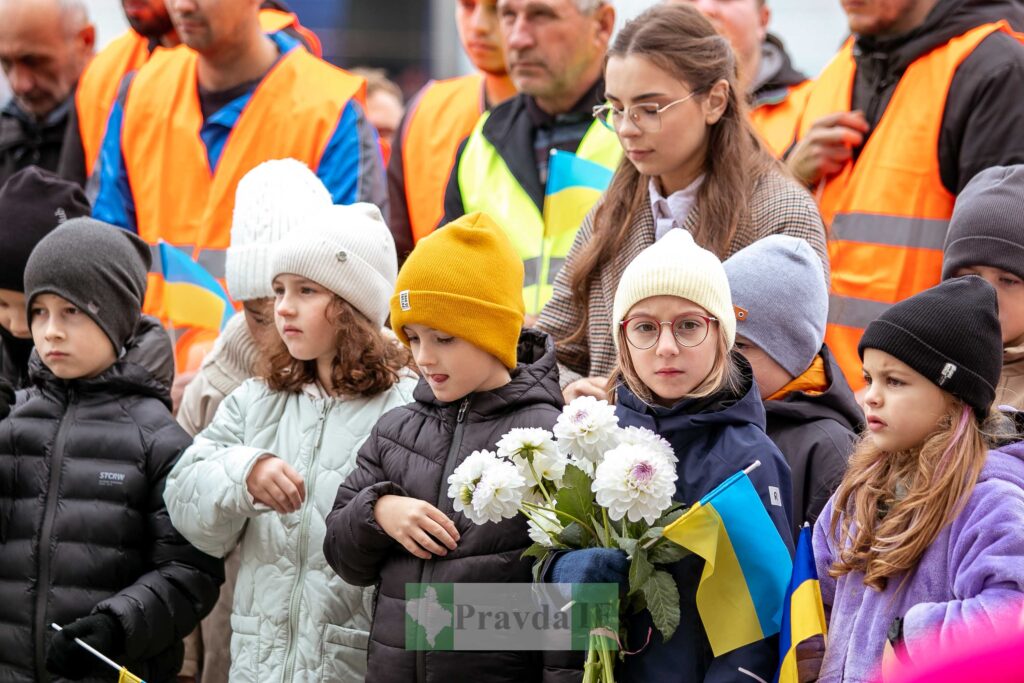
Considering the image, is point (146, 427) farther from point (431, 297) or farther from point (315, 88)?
point (315, 88)

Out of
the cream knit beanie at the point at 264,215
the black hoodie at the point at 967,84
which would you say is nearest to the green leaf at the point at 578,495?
the cream knit beanie at the point at 264,215

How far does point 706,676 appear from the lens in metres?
3.32

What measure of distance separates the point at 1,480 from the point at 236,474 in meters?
0.83

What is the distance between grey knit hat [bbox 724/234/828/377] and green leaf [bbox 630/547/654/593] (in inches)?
36.8

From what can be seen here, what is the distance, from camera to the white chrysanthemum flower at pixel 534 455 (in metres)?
3.43

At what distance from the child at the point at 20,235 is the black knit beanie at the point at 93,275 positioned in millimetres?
374

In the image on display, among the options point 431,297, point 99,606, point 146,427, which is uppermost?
point 431,297

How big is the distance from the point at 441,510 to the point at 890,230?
7.38ft

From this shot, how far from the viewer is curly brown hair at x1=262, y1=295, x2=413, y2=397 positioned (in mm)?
4395

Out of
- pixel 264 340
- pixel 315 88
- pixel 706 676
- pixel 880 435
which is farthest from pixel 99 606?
pixel 315 88

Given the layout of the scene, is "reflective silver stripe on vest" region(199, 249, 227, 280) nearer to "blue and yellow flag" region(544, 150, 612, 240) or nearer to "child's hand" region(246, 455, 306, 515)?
"blue and yellow flag" region(544, 150, 612, 240)

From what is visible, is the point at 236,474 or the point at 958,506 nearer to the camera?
the point at 958,506

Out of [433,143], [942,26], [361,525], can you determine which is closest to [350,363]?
[361,525]

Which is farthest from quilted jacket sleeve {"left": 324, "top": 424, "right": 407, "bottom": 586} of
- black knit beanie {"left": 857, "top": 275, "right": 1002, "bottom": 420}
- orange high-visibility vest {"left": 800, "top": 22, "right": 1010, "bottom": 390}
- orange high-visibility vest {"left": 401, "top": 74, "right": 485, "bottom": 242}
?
orange high-visibility vest {"left": 401, "top": 74, "right": 485, "bottom": 242}
